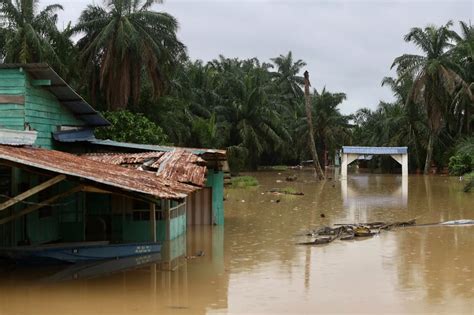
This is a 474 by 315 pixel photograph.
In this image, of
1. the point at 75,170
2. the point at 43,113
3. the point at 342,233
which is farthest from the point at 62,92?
the point at 342,233

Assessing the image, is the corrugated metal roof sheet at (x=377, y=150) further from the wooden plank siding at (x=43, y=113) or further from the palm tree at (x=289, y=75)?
the wooden plank siding at (x=43, y=113)

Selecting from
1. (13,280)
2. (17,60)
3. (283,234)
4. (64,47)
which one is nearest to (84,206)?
(13,280)

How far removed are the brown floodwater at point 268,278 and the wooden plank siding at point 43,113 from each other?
425 cm

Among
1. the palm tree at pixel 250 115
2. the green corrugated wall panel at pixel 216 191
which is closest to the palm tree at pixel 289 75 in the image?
the palm tree at pixel 250 115

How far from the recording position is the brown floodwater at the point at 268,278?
1087 centimetres

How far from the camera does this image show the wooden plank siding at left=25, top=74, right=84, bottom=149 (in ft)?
52.6

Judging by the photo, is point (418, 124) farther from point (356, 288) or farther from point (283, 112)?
point (356, 288)

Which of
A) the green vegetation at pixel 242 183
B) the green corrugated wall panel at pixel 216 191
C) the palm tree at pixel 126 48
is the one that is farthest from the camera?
the green vegetation at pixel 242 183

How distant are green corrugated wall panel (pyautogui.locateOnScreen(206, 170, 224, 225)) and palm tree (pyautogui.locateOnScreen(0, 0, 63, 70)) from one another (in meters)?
15.2

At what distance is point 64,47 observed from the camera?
114ft

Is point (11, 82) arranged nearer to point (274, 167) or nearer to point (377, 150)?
point (377, 150)

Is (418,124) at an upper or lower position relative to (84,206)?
upper

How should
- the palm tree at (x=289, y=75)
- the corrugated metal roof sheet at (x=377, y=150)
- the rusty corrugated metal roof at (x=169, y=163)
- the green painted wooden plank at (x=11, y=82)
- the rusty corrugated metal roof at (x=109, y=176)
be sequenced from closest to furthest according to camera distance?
the rusty corrugated metal roof at (x=109, y=176)
the rusty corrugated metal roof at (x=169, y=163)
the green painted wooden plank at (x=11, y=82)
the corrugated metal roof sheet at (x=377, y=150)
the palm tree at (x=289, y=75)

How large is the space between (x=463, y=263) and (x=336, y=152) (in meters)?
52.6
